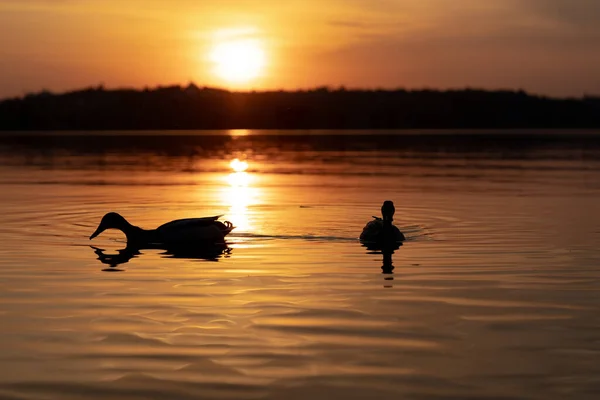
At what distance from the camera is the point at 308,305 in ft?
41.0

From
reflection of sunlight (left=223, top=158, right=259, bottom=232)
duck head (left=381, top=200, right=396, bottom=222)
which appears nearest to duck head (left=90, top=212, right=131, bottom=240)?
reflection of sunlight (left=223, top=158, right=259, bottom=232)

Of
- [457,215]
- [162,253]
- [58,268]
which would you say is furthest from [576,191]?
[58,268]

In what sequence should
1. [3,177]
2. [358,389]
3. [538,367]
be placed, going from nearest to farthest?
[358,389] < [538,367] < [3,177]

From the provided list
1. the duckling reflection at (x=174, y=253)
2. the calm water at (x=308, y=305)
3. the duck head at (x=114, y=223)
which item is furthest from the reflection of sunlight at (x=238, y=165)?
the duckling reflection at (x=174, y=253)

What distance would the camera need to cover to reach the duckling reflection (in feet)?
57.2

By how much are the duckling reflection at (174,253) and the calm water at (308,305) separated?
0.13m

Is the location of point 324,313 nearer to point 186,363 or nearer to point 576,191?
point 186,363

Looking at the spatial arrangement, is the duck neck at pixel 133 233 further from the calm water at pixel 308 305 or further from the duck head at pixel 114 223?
the calm water at pixel 308 305

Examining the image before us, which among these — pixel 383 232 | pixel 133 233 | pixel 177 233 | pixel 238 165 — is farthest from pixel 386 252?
pixel 238 165

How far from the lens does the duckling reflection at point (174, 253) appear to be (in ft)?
57.2

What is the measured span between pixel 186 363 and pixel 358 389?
1.73 meters

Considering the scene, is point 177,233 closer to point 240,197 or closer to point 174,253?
point 174,253

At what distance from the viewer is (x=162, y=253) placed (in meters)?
18.4

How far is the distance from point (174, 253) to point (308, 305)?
252 inches
